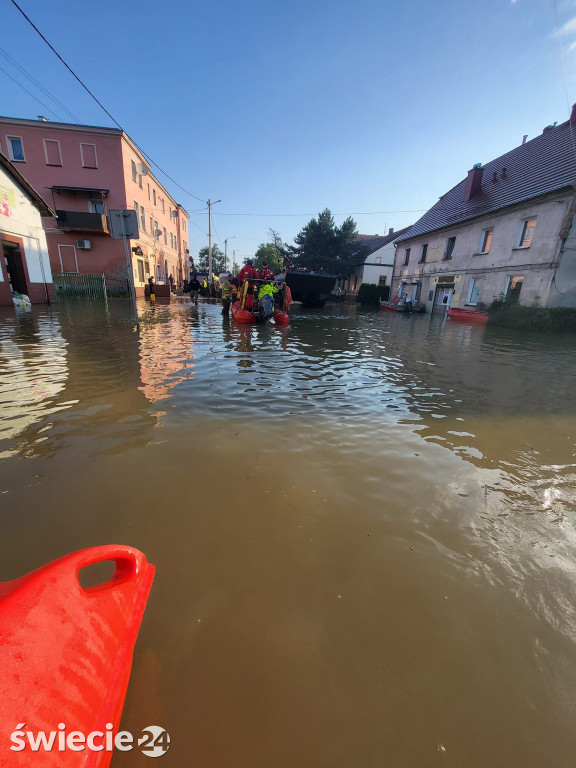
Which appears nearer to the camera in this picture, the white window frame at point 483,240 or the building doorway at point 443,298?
the white window frame at point 483,240

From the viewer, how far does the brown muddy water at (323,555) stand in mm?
1258

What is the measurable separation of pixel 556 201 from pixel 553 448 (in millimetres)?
18233

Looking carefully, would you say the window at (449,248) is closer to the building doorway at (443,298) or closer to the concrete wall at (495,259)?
the concrete wall at (495,259)

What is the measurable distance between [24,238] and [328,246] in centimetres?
3400

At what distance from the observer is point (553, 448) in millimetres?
3543

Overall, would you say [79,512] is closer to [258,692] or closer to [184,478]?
[184,478]

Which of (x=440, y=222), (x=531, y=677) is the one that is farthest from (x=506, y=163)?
(x=531, y=677)

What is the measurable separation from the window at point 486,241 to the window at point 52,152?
94.8 feet

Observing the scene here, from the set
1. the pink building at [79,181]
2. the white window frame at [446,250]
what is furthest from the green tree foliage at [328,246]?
the pink building at [79,181]

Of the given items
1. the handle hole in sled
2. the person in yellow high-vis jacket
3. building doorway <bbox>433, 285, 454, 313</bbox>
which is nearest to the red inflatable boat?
the handle hole in sled

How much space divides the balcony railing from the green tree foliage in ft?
83.9

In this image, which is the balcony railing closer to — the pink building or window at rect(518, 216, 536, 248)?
the pink building

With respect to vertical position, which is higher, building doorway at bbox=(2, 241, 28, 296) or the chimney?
the chimney

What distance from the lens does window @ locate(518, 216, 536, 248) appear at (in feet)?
56.7
